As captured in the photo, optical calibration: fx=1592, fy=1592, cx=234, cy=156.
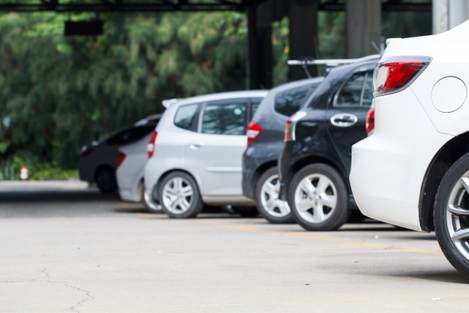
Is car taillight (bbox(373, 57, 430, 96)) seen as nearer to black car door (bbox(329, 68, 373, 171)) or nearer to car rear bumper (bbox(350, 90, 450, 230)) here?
car rear bumper (bbox(350, 90, 450, 230))

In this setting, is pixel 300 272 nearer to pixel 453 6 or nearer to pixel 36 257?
pixel 36 257

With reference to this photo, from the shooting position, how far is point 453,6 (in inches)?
728

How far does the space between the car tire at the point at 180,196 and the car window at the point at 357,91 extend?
4.65 metres

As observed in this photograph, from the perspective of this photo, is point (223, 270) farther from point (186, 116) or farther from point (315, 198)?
point (186, 116)

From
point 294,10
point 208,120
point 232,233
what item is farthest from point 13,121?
point 232,233

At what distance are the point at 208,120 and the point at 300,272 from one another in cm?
995

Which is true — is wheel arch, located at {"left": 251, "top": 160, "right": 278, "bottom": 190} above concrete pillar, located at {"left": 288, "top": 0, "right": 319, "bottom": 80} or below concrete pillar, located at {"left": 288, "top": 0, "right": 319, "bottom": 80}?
below

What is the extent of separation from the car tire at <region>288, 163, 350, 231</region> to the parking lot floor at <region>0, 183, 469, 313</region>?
209 mm

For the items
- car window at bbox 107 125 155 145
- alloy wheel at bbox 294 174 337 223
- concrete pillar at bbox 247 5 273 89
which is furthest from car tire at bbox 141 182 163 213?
concrete pillar at bbox 247 5 273 89

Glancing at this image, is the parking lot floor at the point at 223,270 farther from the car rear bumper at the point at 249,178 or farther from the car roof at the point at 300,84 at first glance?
the car roof at the point at 300,84

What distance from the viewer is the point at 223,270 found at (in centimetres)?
1080

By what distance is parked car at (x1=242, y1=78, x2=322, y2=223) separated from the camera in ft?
Answer: 59.2


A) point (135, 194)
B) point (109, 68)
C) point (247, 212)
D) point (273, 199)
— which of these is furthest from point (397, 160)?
point (109, 68)

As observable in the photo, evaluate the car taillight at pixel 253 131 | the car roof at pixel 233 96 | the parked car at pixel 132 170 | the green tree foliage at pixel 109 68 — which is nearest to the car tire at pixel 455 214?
the car taillight at pixel 253 131
